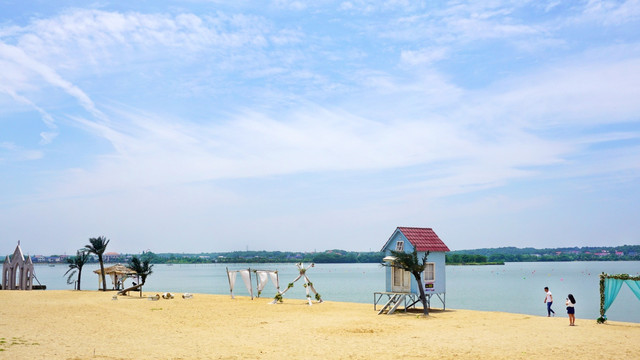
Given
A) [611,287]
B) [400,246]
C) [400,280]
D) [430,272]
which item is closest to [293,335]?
[400,280]

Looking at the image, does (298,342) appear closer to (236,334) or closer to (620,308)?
(236,334)

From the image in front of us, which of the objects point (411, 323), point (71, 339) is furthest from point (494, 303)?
point (71, 339)

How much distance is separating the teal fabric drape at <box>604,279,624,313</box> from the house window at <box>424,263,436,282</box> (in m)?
9.10

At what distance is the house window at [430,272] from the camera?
31.5 metres

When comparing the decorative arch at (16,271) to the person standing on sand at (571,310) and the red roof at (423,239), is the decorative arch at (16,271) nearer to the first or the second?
the red roof at (423,239)

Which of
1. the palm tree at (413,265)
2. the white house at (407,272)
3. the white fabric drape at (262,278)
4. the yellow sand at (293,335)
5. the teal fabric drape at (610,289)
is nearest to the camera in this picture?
the yellow sand at (293,335)

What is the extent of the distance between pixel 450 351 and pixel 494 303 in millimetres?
35434

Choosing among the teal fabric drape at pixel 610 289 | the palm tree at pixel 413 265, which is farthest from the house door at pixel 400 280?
the teal fabric drape at pixel 610 289

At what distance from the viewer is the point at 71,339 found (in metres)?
19.9

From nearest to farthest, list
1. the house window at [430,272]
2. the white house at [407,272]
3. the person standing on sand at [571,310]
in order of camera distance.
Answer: the person standing on sand at [571,310] → the white house at [407,272] → the house window at [430,272]

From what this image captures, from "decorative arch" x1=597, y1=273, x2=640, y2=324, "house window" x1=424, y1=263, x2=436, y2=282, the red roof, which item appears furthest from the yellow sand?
the red roof

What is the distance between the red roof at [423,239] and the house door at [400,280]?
1712 mm

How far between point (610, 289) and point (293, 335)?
15829mm

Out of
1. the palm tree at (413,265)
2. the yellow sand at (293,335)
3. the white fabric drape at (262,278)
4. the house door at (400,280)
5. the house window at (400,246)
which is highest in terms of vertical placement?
the house window at (400,246)
